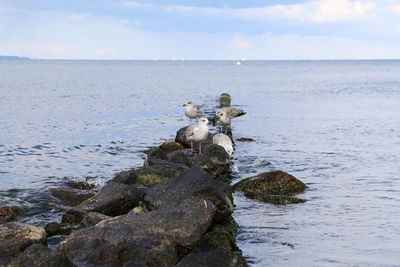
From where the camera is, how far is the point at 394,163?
17844mm

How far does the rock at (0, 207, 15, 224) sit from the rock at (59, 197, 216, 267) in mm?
3206

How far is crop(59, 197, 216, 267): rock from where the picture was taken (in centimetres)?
802

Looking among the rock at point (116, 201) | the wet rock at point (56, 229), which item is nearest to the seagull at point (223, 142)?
the rock at point (116, 201)

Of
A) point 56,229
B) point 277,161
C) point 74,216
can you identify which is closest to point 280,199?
point 74,216

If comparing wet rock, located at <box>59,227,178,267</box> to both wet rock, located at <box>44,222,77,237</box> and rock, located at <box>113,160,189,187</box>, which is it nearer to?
wet rock, located at <box>44,222,77,237</box>

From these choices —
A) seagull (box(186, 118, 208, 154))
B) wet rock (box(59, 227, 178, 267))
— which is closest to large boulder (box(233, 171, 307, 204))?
seagull (box(186, 118, 208, 154))

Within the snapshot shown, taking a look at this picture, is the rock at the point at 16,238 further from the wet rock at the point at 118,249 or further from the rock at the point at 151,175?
the rock at the point at 151,175

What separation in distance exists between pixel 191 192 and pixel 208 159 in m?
4.24

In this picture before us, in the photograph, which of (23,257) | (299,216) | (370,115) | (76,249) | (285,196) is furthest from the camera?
(370,115)

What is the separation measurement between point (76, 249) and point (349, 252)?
442 centimetres

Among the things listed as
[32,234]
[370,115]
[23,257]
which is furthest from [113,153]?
[370,115]

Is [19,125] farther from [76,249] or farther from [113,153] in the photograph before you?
[76,249]

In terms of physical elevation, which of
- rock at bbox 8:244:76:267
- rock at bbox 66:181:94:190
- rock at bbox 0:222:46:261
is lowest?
rock at bbox 66:181:94:190

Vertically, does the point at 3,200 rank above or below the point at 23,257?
below
